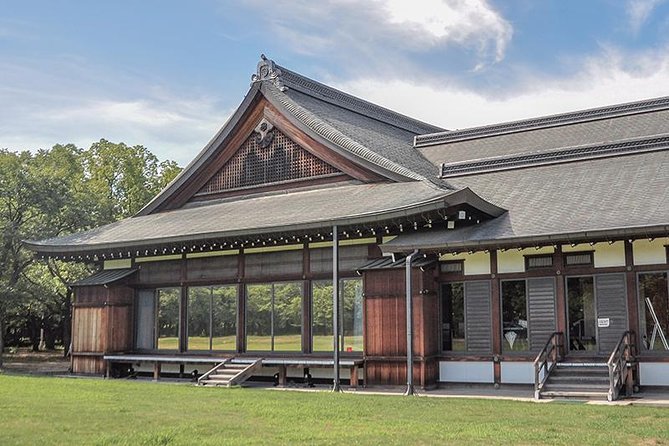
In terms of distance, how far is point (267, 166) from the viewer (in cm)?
2186

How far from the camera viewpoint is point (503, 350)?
1584 cm

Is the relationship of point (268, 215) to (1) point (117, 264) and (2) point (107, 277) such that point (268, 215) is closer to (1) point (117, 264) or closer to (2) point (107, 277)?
(2) point (107, 277)

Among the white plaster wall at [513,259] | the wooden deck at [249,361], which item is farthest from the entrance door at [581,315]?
the wooden deck at [249,361]

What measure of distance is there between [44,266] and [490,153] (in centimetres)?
1888

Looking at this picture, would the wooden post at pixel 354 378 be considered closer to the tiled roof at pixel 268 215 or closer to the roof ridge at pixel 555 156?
the tiled roof at pixel 268 215

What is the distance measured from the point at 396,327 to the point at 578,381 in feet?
12.4

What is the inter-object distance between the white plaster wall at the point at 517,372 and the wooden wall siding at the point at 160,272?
927 cm

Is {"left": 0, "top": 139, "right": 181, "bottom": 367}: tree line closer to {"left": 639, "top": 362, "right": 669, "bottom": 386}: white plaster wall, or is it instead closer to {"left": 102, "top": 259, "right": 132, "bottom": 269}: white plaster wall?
{"left": 102, "top": 259, "right": 132, "bottom": 269}: white plaster wall

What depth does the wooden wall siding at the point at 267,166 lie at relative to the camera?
69.1ft

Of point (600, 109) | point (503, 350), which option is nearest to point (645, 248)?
point (503, 350)

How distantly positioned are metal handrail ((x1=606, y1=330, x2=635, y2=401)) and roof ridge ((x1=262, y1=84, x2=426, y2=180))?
630 centimetres

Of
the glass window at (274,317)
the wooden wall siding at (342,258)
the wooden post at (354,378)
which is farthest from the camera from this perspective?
the glass window at (274,317)

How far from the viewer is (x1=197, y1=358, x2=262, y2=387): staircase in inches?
690

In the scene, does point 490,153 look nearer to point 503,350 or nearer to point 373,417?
point 503,350
